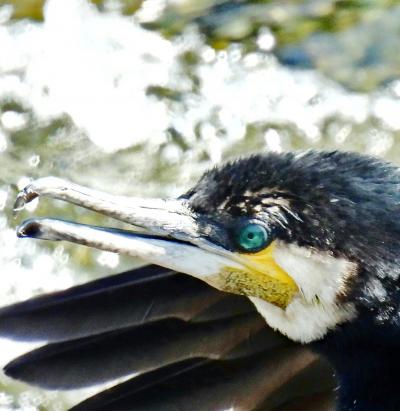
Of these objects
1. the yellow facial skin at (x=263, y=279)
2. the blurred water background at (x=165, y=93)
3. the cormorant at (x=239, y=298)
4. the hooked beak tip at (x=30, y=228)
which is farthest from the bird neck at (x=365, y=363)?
the blurred water background at (x=165, y=93)

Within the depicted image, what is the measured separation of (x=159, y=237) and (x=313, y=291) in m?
0.39

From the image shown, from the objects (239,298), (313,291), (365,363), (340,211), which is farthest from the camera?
(239,298)

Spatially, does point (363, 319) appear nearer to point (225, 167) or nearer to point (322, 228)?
point (322, 228)

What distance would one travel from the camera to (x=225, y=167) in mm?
3176

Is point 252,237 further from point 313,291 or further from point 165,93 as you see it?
point 165,93

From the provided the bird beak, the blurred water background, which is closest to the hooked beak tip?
the bird beak

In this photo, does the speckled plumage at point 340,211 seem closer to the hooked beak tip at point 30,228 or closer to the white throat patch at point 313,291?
the white throat patch at point 313,291

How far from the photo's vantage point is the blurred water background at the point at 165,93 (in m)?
5.29

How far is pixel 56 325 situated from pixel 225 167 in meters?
0.84

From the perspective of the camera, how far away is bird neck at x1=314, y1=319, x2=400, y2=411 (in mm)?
3209

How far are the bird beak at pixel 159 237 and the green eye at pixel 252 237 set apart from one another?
0.03 m

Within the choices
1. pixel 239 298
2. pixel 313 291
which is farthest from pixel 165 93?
pixel 313 291

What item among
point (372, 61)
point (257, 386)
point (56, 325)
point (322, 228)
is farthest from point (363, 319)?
point (372, 61)

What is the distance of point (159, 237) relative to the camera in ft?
10.5
